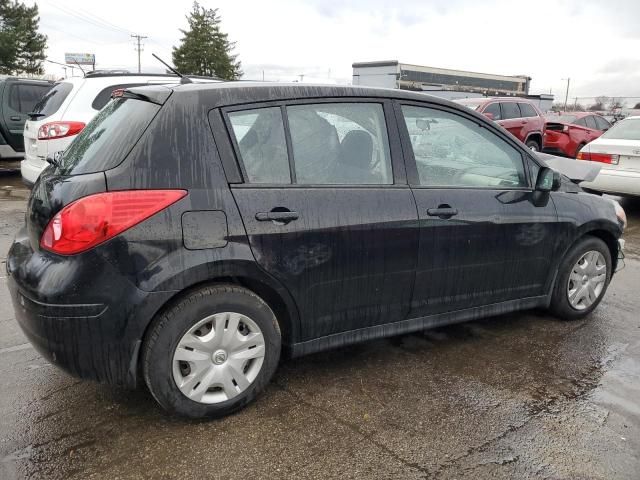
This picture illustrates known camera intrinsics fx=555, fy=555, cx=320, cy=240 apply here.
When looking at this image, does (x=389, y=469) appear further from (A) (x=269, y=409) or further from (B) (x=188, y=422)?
(B) (x=188, y=422)

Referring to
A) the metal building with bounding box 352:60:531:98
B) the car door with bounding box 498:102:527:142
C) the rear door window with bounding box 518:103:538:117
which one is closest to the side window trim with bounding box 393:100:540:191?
the car door with bounding box 498:102:527:142

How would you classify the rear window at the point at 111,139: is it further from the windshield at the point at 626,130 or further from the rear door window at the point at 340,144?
the windshield at the point at 626,130

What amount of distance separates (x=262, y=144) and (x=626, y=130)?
25.8 ft

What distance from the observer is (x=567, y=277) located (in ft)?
13.4

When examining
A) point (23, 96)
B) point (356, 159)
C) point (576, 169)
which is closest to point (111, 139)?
point (356, 159)

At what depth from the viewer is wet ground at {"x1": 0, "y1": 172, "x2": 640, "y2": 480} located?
2.46 metres

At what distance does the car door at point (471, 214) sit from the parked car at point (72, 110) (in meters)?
4.42

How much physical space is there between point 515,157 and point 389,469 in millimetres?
2290

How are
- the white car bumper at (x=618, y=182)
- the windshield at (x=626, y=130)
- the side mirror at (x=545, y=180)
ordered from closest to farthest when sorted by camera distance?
the side mirror at (x=545, y=180)
the white car bumper at (x=618, y=182)
the windshield at (x=626, y=130)

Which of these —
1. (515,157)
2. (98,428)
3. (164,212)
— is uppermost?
(515,157)

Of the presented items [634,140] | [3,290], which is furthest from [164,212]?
[634,140]

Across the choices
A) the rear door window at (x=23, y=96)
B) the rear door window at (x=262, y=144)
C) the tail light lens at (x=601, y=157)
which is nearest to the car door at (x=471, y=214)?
the rear door window at (x=262, y=144)

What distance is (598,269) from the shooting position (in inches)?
168

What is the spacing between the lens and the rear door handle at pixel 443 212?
10.6 ft
